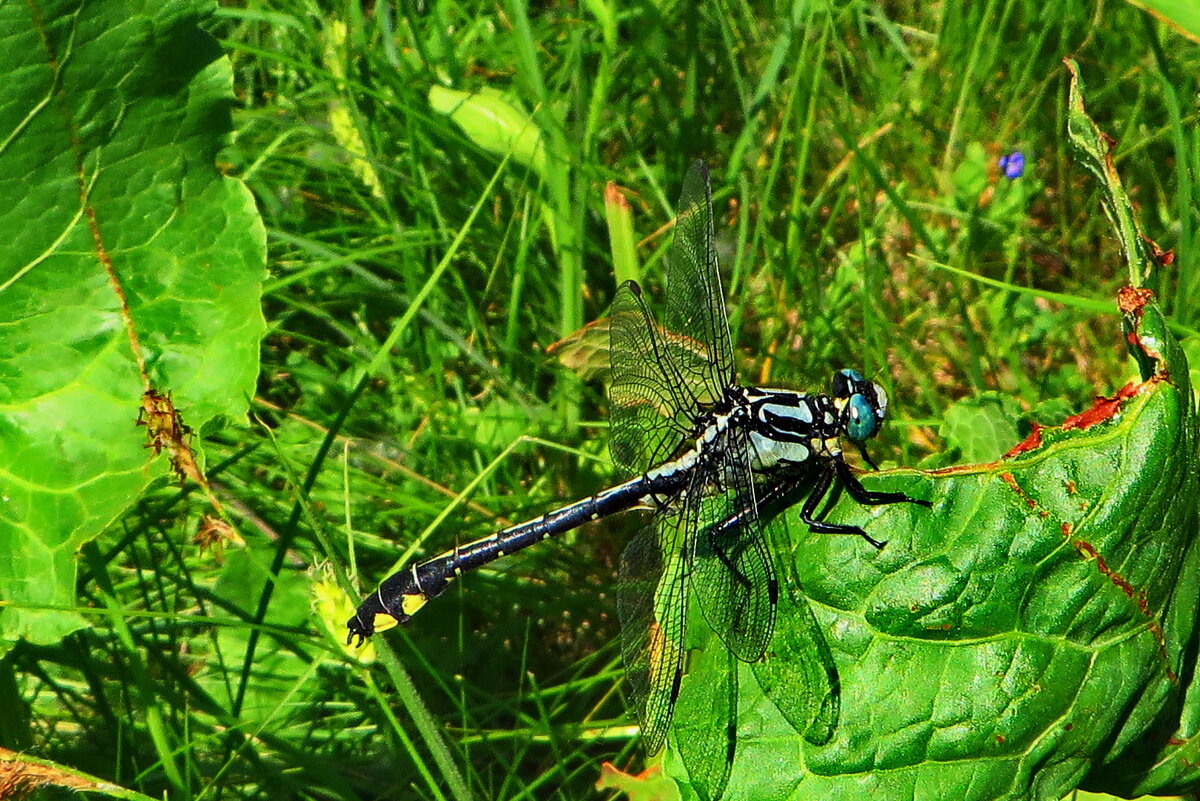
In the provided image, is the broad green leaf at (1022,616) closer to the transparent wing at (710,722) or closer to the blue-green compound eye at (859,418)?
the transparent wing at (710,722)

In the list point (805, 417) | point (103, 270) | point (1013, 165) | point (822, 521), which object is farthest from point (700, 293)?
point (1013, 165)

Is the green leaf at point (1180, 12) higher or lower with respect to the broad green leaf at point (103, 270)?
higher

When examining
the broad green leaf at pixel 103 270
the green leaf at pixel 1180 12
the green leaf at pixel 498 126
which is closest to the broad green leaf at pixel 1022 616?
the green leaf at pixel 1180 12

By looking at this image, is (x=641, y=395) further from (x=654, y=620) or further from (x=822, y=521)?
(x=822, y=521)

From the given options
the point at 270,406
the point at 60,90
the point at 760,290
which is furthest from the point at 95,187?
the point at 760,290

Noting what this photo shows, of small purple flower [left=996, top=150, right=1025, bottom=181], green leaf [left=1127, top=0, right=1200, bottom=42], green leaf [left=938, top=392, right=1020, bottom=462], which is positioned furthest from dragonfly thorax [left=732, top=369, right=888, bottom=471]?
small purple flower [left=996, top=150, right=1025, bottom=181]

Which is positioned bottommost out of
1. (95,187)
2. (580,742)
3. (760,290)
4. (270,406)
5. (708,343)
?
(580,742)

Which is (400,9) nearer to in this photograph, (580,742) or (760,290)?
(760,290)
